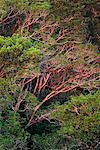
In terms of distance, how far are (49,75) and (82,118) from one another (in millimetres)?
1965

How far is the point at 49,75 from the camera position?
10.1 metres

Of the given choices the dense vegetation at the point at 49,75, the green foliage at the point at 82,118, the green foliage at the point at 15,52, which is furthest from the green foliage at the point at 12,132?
the green foliage at the point at 15,52

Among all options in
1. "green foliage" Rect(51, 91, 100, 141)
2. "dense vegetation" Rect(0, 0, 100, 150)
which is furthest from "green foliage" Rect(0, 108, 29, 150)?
"green foliage" Rect(51, 91, 100, 141)

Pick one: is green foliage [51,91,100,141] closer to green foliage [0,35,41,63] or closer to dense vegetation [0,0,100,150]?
dense vegetation [0,0,100,150]

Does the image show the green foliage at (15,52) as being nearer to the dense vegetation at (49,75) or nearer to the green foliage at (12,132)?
the dense vegetation at (49,75)

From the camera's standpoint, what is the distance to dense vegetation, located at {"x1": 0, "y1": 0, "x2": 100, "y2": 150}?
27.2ft

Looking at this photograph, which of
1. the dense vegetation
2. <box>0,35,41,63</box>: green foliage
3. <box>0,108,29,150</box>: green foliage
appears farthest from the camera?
<box>0,108,29,150</box>: green foliage

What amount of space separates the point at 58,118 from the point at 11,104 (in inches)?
40.4

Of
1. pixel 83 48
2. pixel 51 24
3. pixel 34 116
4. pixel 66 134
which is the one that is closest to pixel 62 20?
pixel 51 24

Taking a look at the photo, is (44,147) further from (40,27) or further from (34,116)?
(40,27)

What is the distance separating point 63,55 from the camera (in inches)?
392

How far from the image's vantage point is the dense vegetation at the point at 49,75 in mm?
8281

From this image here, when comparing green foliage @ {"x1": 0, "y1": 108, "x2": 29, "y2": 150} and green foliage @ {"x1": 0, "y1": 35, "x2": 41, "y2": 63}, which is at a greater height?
green foliage @ {"x1": 0, "y1": 35, "x2": 41, "y2": 63}

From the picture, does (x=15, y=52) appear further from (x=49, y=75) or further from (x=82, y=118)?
(x=49, y=75)
